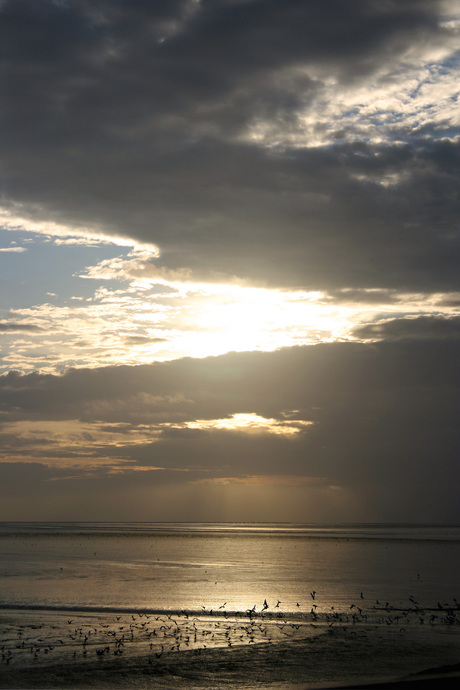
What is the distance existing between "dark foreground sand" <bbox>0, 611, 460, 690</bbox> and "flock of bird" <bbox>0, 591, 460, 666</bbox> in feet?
0.18

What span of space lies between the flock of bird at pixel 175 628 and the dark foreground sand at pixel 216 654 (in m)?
0.05

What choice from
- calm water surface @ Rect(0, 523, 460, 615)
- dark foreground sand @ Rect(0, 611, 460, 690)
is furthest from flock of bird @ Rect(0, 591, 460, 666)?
calm water surface @ Rect(0, 523, 460, 615)

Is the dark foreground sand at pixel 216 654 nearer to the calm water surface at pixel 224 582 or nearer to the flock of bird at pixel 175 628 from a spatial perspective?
the flock of bird at pixel 175 628

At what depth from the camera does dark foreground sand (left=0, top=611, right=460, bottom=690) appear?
21453mm

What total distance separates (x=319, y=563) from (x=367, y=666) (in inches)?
2029

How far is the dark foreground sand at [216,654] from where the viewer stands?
70.4 feet

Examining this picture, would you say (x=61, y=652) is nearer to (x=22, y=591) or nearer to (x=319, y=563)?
(x=22, y=591)

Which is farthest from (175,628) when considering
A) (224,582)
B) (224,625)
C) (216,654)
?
(224,582)

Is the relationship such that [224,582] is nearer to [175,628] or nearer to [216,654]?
[175,628]

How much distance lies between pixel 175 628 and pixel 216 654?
6141 millimetres

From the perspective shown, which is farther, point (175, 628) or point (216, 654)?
point (175, 628)

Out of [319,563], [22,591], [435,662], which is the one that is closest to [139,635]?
[435,662]

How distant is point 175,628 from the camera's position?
30672 millimetres

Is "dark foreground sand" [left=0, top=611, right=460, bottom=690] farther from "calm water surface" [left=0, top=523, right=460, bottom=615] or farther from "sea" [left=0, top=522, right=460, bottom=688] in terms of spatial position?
"calm water surface" [left=0, top=523, right=460, bottom=615]
